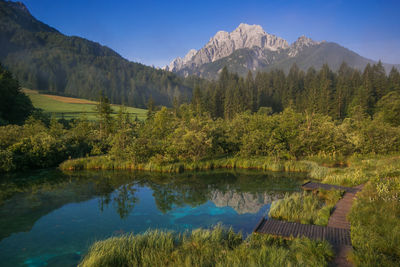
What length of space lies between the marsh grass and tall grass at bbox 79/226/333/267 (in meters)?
2.42

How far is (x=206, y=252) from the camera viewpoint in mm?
6805

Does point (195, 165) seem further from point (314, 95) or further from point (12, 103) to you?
point (314, 95)

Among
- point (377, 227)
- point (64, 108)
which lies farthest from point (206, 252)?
point (64, 108)

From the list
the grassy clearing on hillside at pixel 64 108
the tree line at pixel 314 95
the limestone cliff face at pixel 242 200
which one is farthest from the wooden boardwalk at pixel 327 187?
the grassy clearing on hillside at pixel 64 108

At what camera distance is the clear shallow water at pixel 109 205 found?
8.94m

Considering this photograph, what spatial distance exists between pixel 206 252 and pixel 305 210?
19.1 ft

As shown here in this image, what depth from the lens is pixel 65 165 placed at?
71.5 ft

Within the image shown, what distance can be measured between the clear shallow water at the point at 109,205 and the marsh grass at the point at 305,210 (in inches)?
43.3

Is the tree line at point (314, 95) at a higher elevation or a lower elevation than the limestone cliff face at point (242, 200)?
higher

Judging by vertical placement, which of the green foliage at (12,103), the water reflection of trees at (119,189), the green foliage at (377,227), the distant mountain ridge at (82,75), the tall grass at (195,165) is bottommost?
the water reflection of trees at (119,189)

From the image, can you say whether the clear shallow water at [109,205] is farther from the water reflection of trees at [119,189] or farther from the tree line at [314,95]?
the tree line at [314,95]

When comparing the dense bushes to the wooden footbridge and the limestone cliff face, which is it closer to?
the limestone cliff face

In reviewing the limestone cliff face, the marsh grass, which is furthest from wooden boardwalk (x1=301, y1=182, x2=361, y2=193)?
the limestone cliff face

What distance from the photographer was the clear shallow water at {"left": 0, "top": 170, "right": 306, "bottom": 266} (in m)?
8.94
